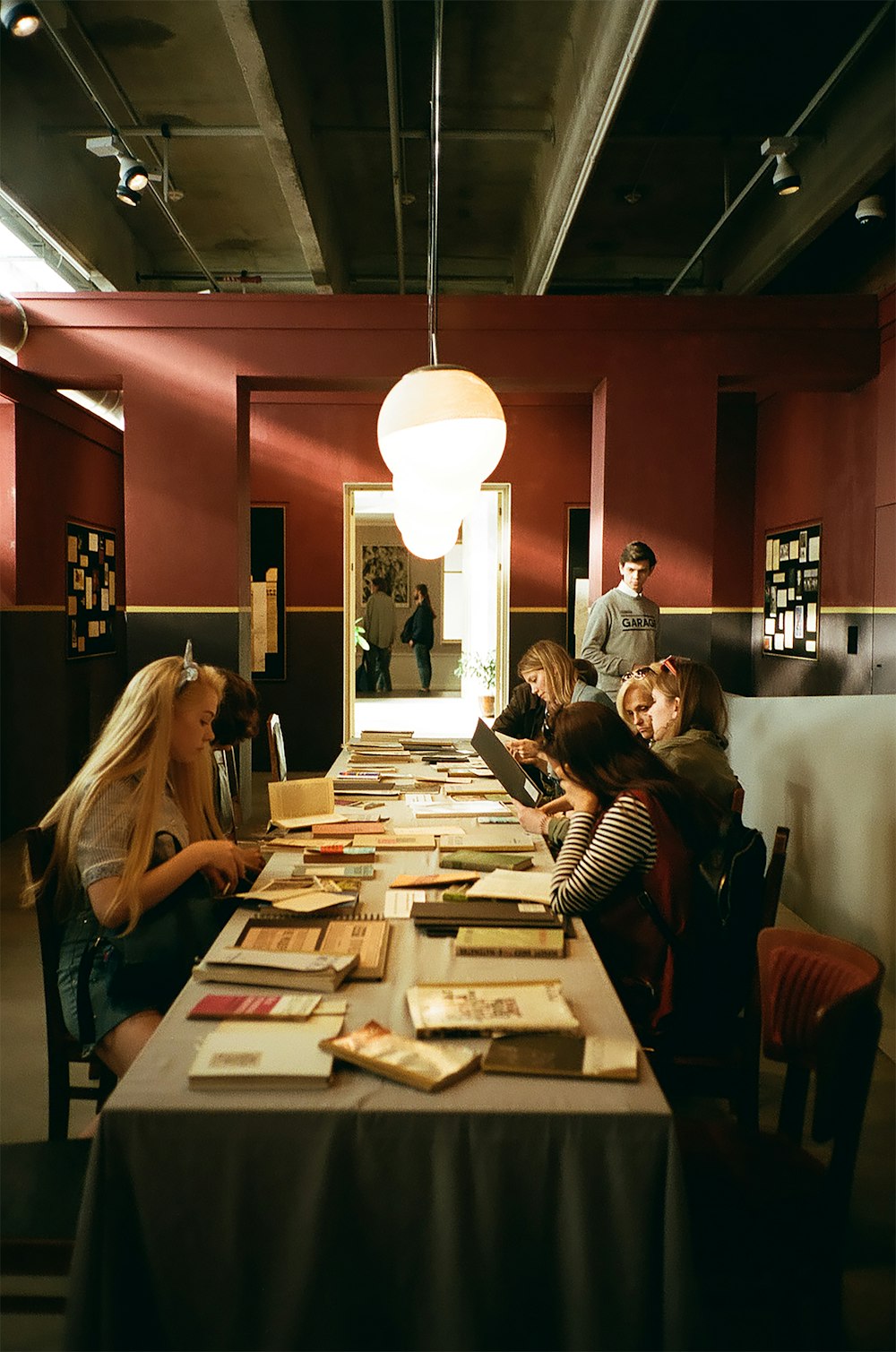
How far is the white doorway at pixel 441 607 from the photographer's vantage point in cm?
916

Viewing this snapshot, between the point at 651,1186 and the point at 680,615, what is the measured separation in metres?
5.62

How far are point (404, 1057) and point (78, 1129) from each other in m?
1.97

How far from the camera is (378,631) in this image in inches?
587

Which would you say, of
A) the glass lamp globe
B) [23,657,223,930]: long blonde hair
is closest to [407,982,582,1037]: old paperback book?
[23,657,223,930]: long blonde hair

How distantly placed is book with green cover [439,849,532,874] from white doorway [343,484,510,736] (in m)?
5.64

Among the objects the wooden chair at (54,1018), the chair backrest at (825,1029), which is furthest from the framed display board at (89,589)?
the chair backrest at (825,1029)

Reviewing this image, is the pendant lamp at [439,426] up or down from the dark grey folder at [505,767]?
up

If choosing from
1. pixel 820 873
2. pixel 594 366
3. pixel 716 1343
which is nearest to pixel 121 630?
pixel 594 366

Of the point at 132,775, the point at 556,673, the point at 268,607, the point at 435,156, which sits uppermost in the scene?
the point at 435,156

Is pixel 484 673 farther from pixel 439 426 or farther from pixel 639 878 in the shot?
pixel 639 878

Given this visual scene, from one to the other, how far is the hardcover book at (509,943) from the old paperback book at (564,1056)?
394mm

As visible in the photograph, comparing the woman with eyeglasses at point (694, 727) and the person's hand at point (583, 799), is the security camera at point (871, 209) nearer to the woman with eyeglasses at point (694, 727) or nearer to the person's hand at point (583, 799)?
the woman with eyeglasses at point (694, 727)

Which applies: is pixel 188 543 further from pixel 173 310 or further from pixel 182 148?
pixel 182 148

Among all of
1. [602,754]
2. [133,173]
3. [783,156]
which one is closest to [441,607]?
[133,173]
